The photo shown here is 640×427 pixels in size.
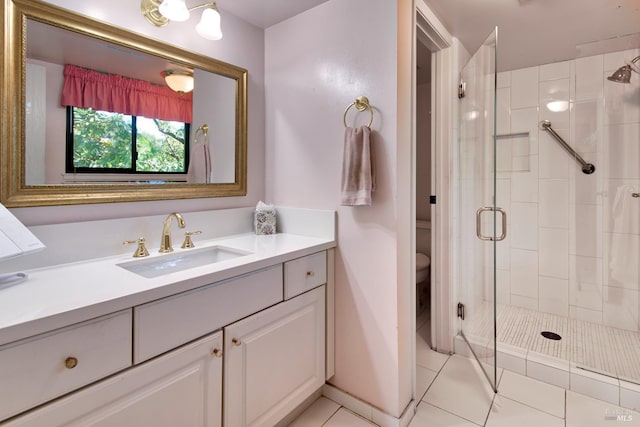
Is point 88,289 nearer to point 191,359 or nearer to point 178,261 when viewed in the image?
point 191,359

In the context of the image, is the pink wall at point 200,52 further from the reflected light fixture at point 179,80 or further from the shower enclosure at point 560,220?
the shower enclosure at point 560,220

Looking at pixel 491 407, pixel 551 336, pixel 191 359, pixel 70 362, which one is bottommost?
pixel 491 407

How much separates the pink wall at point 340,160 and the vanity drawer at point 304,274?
0.37 feet

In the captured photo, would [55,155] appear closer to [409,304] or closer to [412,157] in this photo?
[412,157]

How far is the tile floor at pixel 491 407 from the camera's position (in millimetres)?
1561

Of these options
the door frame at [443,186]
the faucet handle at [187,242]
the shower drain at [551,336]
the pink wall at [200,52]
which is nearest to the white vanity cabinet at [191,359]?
the faucet handle at [187,242]

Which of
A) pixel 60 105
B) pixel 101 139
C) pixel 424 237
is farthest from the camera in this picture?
pixel 424 237

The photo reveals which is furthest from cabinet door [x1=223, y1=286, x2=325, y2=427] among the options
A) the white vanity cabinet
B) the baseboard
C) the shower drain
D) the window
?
the shower drain

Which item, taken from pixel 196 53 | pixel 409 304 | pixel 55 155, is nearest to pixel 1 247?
pixel 55 155

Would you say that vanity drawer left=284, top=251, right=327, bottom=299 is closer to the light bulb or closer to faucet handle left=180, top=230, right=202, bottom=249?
faucet handle left=180, top=230, right=202, bottom=249

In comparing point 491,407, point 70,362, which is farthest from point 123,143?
point 491,407

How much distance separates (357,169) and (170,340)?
100 cm

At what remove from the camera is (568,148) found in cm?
241

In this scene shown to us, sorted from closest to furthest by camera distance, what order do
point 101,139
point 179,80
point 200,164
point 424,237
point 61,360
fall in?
point 61,360, point 101,139, point 179,80, point 200,164, point 424,237
